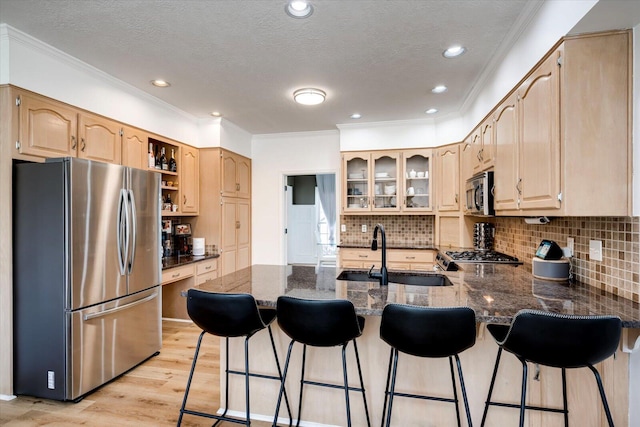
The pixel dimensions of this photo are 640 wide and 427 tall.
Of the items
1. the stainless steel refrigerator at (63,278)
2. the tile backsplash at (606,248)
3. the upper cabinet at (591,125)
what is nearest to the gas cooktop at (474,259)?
the tile backsplash at (606,248)

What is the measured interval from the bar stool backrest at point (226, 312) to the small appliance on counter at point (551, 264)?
73.4 inches

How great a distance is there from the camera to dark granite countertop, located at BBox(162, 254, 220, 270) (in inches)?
142

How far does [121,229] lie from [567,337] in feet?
9.72

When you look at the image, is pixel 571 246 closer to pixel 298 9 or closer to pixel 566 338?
pixel 566 338

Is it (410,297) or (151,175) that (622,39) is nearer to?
(410,297)

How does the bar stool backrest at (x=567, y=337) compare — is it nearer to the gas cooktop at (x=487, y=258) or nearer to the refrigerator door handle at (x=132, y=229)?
the gas cooktop at (x=487, y=258)

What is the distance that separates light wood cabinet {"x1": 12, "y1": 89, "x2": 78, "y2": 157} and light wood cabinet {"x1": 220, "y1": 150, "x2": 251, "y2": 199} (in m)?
1.91

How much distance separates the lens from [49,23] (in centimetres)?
221

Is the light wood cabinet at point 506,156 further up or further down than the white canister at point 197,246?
further up

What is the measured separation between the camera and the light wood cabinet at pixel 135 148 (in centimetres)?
328

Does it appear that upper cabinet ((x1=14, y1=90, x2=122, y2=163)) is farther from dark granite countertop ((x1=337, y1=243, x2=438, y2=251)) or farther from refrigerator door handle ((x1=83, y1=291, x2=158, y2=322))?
dark granite countertop ((x1=337, y1=243, x2=438, y2=251))

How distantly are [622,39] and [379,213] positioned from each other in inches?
126

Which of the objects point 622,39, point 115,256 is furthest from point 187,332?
point 622,39

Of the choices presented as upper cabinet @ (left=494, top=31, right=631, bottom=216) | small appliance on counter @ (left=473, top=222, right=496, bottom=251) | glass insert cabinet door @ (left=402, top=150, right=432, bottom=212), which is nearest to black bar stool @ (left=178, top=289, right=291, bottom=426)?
upper cabinet @ (left=494, top=31, right=631, bottom=216)
